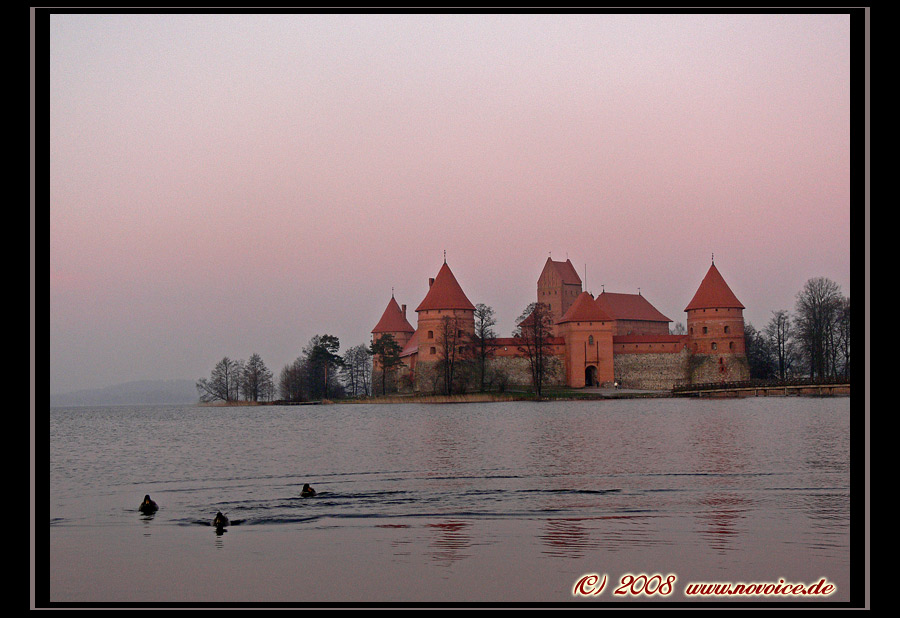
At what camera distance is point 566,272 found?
265 ft

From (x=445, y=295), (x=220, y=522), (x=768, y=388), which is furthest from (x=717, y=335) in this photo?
(x=220, y=522)

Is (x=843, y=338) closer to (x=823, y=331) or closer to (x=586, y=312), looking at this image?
(x=823, y=331)

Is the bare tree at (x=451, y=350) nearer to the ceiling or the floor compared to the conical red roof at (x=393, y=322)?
nearer to the floor

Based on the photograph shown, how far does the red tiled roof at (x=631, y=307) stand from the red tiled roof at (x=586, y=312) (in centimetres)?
1291

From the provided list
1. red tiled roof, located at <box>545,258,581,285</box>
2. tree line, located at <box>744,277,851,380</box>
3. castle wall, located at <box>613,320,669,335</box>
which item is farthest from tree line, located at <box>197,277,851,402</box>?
red tiled roof, located at <box>545,258,581,285</box>

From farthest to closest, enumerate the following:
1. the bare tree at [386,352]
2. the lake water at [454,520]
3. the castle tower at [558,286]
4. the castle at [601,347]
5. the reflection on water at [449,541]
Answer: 1. the castle tower at [558,286]
2. the bare tree at [386,352]
3. the castle at [601,347]
4. the reflection on water at [449,541]
5. the lake water at [454,520]

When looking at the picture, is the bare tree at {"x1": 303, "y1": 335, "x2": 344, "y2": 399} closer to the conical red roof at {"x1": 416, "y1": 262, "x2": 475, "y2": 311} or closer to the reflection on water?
the conical red roof at {"x1": 416, "y1": 262, "x2": 475, "y2": 311}

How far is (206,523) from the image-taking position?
1045cm

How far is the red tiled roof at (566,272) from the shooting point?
263 feet

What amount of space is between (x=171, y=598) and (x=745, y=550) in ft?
16.7

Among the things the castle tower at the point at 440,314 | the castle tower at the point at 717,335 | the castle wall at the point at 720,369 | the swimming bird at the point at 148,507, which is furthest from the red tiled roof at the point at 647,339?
the swimming bird at the point at 148,507

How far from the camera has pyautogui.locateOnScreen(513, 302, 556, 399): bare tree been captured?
2036 inches

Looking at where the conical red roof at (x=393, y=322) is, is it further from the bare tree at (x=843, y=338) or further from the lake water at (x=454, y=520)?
the lake water at (x=454, y=520)

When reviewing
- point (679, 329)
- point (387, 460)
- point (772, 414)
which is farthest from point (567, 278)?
point (387, 460)
